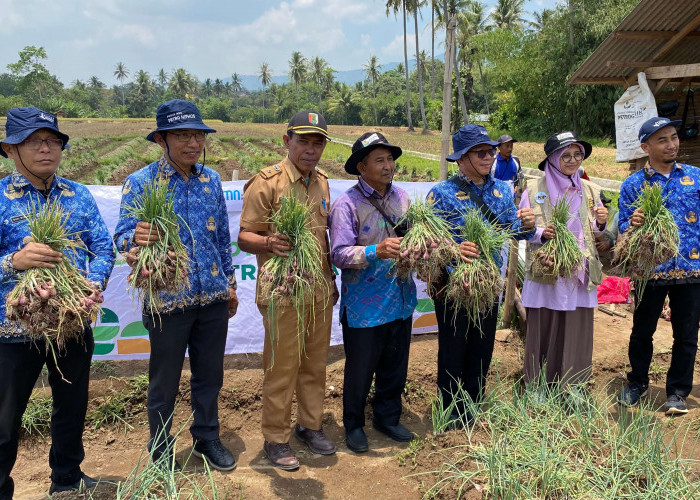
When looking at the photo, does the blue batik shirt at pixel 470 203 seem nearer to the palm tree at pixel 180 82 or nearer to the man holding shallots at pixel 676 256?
the man holding shallots at pixel 676 256

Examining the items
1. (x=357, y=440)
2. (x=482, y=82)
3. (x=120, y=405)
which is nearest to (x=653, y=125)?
(x=357, y=440)

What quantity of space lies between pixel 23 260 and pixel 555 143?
3.04 meters

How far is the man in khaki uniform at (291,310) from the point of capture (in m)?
2.95

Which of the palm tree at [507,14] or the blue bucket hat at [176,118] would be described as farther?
the palm tree at [507,14]

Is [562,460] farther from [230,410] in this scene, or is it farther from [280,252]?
[230,410]

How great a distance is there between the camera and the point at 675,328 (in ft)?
12.3

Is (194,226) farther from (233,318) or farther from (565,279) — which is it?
(565,279)

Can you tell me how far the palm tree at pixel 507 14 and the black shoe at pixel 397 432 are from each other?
4867 cm

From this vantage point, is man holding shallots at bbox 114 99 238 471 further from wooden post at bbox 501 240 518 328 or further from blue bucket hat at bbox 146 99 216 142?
wooden post at bbox 501 240 518 328

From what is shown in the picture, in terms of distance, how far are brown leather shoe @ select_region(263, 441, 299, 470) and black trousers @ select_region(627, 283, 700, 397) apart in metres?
2.56

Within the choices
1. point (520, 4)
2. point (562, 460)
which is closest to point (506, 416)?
point (562, 460)

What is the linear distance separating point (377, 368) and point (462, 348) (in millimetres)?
564

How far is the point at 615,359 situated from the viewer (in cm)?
458

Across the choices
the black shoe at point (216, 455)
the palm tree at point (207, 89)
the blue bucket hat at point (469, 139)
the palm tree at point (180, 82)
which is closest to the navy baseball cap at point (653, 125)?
the blue bucket hat at point (469, 139)
